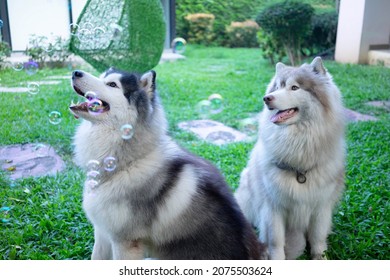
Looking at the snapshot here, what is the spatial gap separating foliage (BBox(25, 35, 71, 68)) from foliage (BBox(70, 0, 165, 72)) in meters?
0.19

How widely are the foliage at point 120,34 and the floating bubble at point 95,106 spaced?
5.91 ft

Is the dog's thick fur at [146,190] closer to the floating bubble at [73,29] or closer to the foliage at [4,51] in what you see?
the floating bubble at [73,29]

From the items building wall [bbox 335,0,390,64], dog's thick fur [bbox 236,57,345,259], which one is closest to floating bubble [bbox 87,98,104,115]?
dog's thick fur [bbox 236,57,345,259]

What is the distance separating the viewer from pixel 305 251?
241 centimetres

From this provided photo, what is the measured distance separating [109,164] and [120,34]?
2104mm

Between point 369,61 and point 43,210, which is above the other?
point 369,61

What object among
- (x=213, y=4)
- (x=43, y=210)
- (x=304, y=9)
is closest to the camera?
(x=43, y=210)

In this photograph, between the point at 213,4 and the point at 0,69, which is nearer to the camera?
the point at 0,69

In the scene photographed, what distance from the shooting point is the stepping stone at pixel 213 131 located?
149 inches

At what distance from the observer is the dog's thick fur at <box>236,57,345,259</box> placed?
206cm

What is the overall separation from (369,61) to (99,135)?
9.84ft

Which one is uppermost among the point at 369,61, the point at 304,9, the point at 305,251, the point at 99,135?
the point at 304,9
